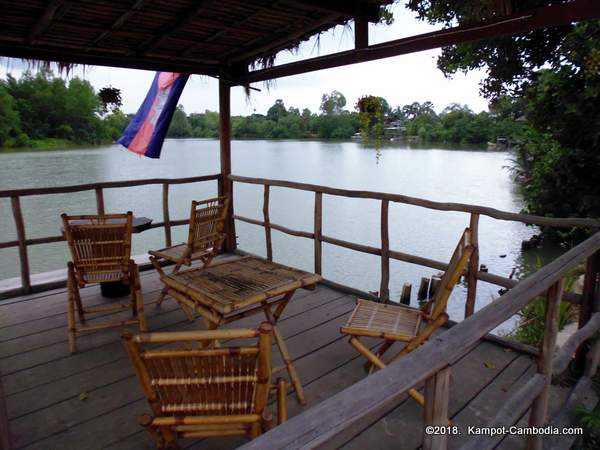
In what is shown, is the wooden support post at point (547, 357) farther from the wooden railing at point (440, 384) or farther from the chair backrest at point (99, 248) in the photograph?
the chair backrest at point (99, 248)

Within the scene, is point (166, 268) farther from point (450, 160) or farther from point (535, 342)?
point (450, 160)

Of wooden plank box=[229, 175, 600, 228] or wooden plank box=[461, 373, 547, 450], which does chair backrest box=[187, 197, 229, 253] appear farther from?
wooden plank box=[461, 373, 547, 450]

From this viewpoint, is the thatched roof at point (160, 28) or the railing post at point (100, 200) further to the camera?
the railing post at point (100, 200)

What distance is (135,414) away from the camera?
1.89 metres

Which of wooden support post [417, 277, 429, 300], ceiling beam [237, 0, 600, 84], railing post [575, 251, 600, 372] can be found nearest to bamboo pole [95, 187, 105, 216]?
ceiling beam [237, 0, 600, 84]

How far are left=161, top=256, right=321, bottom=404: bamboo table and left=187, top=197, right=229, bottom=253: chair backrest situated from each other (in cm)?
61

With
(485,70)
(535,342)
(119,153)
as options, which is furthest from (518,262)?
(119,153)

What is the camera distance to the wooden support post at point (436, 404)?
103cm

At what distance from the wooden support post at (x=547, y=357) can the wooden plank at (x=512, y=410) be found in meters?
0.04

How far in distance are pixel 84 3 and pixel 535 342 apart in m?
4.24

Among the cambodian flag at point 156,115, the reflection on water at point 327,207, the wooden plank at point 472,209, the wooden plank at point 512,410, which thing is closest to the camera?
the wooden plank at point 512,410

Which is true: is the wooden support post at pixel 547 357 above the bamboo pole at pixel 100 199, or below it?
below

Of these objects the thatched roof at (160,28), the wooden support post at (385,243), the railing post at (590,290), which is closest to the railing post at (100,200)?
the thatched roof at (160,28)

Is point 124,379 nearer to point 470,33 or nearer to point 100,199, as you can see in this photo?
point 100,199
